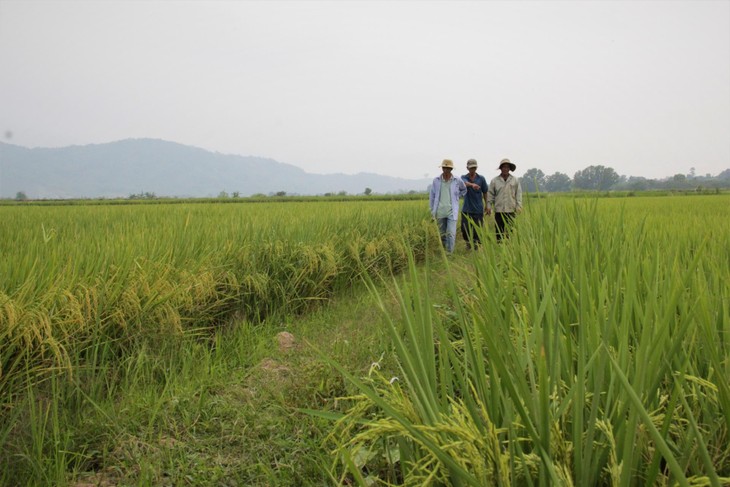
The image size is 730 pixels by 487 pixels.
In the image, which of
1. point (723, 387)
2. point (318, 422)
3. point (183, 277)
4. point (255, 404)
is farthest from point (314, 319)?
point (723, 387)

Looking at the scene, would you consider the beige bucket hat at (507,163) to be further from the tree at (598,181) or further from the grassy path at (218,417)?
the grassy path at (218,417)

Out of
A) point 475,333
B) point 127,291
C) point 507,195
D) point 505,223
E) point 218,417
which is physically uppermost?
point 507,195

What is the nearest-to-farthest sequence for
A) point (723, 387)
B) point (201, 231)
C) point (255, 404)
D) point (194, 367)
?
point (723, 387) < point (255, 404) < point (194, 367) < point (201, 231)

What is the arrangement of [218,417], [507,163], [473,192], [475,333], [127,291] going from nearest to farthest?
1. [475,333]
2. [218,417]
3. [127,291]
4. [507,163]
5. [473,192]

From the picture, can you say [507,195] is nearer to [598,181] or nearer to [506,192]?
[506,192]

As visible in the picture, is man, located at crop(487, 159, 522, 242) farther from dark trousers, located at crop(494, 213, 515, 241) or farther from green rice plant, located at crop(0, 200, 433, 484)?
green rice plant, located at crop(0, 200, 433, 484)

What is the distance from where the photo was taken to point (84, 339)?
2.37 metres

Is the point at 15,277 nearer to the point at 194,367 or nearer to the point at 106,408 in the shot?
the point at 106,408

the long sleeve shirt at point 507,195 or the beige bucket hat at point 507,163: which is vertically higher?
the beige bucket hat at point 507,163

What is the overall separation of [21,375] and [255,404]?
1011 mm

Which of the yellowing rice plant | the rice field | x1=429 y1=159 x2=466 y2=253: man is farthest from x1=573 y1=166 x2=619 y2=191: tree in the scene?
x1=429 y1=159 x2=466 y2=253: man

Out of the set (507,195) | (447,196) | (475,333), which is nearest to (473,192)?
(447,196)

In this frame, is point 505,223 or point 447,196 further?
point 447,196

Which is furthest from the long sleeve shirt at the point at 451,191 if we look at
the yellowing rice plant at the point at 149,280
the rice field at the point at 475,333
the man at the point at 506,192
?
the yellowing rice plant at the point at 149,280
